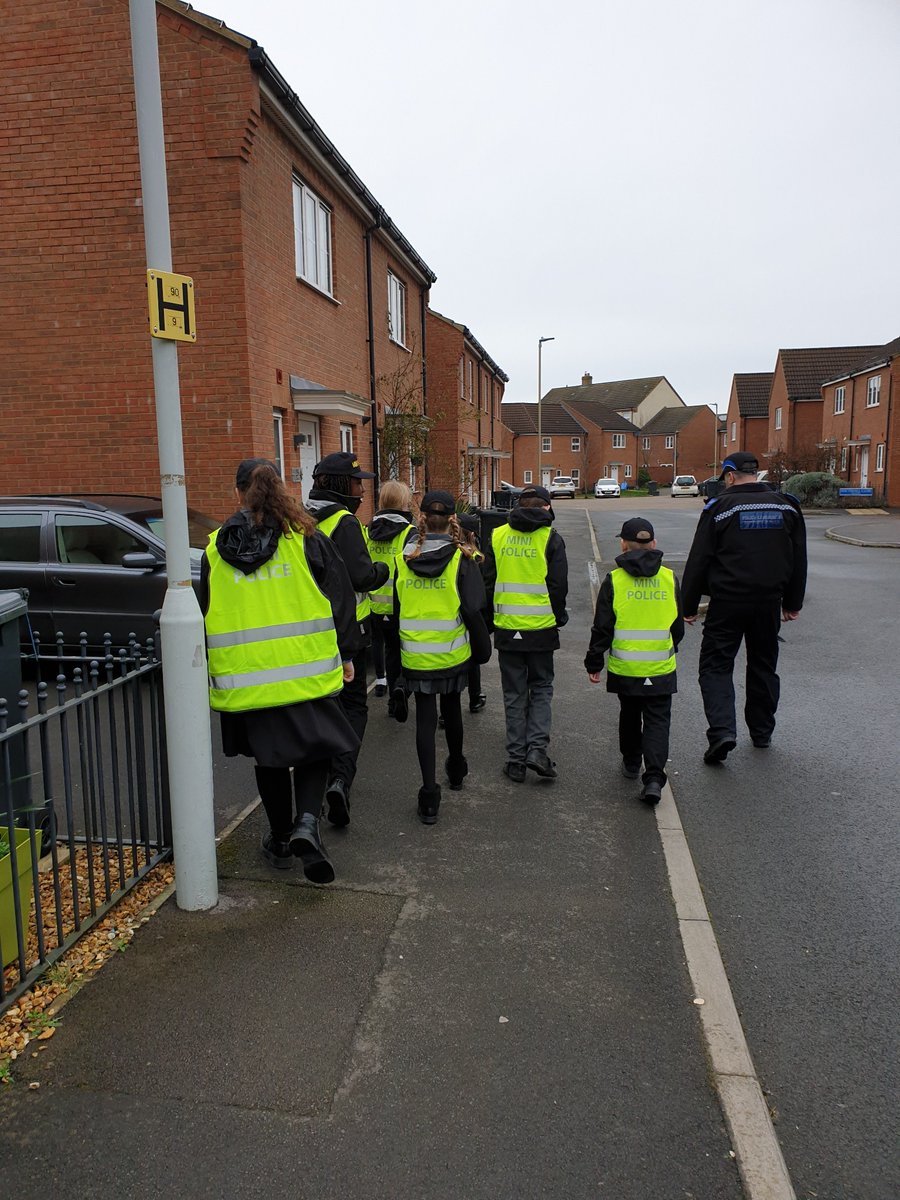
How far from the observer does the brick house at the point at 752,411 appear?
59938 mm

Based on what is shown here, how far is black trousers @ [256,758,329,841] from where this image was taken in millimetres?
3902

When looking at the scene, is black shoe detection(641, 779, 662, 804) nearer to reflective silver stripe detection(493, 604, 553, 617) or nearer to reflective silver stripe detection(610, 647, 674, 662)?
reflective silver stripe detection(610, 647, 674, 662)

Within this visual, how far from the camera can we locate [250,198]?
1024 cm

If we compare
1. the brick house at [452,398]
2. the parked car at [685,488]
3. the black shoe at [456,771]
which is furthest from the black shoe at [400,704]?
the parked car at [685,488]

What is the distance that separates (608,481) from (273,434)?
57208mm

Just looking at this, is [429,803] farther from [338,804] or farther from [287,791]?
[287,791]

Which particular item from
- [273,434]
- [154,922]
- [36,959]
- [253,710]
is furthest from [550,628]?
[273,434]

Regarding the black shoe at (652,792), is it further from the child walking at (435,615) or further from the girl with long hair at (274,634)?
the girl with long hair at (274,634)

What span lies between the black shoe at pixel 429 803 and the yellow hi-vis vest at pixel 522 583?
118 centimetres

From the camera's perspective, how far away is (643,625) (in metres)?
5.18

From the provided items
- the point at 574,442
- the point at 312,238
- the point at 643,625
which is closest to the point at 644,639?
the point at 643,625

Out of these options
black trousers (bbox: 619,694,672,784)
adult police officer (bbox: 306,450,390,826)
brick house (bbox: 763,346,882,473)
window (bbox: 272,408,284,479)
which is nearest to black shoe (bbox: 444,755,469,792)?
adult police officer (bbox: 306,450,390,826)

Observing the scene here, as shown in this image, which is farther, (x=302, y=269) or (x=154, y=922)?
(x=302, y=269)

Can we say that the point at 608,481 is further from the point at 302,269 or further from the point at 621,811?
the point at 621,811
